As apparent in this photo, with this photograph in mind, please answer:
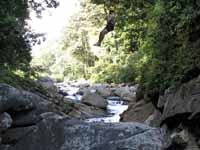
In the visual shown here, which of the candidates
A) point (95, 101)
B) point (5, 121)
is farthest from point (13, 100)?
point (95, 101)

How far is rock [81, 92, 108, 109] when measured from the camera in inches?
787

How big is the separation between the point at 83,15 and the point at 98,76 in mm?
9488

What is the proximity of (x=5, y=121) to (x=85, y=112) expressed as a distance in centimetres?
1441

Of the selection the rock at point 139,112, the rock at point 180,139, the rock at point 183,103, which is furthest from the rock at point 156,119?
the rock at point 180,139

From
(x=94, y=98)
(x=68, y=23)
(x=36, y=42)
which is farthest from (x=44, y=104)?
(x=68, y=23)

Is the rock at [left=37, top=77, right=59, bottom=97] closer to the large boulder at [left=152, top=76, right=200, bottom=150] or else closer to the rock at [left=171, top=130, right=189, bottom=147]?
the large boulder at [left=152, top=76, right=200, bottom=150]

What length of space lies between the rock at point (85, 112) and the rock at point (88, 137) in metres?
13.5

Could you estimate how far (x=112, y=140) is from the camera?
3.77m

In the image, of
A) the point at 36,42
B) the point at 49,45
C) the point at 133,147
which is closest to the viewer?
the point at 133,147

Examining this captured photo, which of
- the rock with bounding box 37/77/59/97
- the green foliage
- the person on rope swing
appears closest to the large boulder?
the green foliage

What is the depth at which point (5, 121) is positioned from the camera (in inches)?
165

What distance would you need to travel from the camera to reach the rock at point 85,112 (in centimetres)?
1780

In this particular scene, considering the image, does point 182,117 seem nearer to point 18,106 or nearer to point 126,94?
point 18,106

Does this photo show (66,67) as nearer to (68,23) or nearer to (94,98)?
(68,23)
